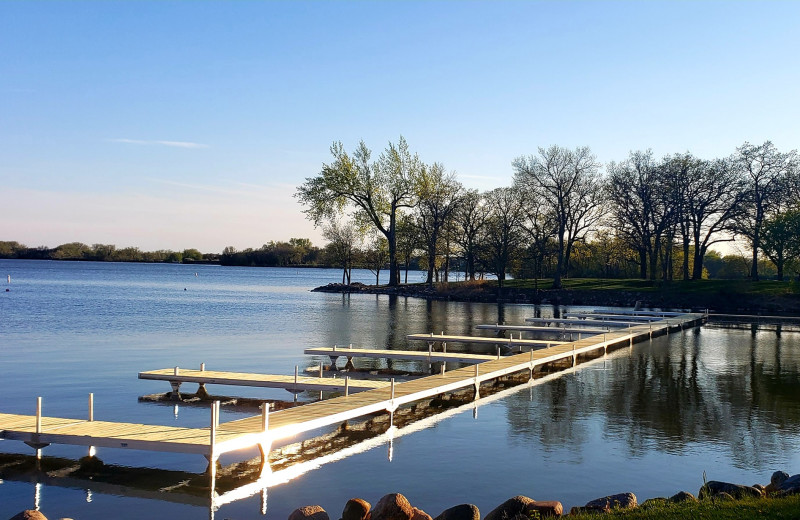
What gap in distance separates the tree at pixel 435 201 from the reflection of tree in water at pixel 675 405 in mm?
47782

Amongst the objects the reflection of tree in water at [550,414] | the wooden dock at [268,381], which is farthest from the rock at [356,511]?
the wooden dock at [268,381]

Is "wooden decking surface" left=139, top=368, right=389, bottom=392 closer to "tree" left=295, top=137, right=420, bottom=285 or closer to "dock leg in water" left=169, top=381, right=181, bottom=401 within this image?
"dock leg in water" left=169, top=381, right=181, bottom=401

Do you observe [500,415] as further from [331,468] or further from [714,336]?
[714,336]

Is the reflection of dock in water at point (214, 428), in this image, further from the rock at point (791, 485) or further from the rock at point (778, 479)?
the rock at point (791, 485)

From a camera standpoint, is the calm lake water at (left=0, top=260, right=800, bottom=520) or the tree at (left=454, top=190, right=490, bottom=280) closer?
the calm lake water at (left=0, top=260, right=800, bottom=520)

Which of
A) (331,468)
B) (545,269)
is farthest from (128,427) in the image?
(545,269)

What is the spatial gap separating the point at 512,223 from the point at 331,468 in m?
64.1

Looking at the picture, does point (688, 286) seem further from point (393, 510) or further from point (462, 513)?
point (393, 510)

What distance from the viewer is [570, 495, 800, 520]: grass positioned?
8727 mm

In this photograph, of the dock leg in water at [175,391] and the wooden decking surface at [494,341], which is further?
the wooden decking surface at [494,341]

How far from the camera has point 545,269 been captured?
8825 cm

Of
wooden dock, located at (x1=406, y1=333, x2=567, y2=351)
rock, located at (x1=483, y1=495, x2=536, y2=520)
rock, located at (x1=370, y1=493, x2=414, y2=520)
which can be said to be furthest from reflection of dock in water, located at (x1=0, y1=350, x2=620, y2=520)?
wooden dock, located at (x1=406, y1=333, x2=567, y2=351)

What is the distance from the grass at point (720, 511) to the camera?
8.73m

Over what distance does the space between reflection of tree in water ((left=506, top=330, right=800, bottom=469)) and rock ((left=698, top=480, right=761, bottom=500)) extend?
2974mm
